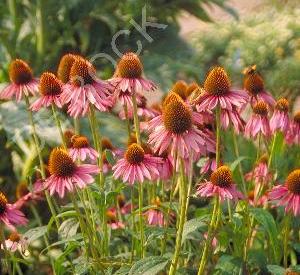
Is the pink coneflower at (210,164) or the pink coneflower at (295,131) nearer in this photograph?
the pink coneflower at (210,164)

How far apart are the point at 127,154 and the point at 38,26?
2179 millimetres

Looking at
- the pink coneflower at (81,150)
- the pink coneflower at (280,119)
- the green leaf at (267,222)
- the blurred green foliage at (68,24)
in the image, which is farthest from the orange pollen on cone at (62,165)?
the blurred green foliage at (68,24)

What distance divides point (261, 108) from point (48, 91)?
1.41ft

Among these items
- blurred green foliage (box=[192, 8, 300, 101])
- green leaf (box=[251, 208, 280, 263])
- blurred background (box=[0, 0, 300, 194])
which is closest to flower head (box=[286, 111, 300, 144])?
green leaf (box=[251, 208, 280, 263])

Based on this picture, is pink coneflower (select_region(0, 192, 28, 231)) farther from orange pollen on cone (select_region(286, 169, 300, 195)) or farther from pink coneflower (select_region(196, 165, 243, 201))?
orange pollen on cone (select_region(286, 169, 300, 195))

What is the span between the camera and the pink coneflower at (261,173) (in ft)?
4.51

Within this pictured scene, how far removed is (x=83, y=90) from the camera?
3.83 ft

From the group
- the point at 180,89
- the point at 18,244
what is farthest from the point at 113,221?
the point at 180,89

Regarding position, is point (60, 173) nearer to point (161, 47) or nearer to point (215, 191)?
point (215, 191)

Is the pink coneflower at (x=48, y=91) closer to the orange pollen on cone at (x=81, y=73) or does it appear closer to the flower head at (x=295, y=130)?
the orange pollen on cone at (x=81, y=73)

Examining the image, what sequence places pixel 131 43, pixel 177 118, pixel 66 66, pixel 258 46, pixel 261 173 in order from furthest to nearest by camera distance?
pixel 258 46, pixel 131 43, pixel 261 173, pixel 66 66, pixel 177 118

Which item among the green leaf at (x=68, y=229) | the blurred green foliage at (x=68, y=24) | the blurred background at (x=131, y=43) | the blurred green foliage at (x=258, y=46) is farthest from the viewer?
the blurred green foliage at (x=258, y=46)

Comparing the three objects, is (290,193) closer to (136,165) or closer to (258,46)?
(136,165)

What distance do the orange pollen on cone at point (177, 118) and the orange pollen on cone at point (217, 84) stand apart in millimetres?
87
